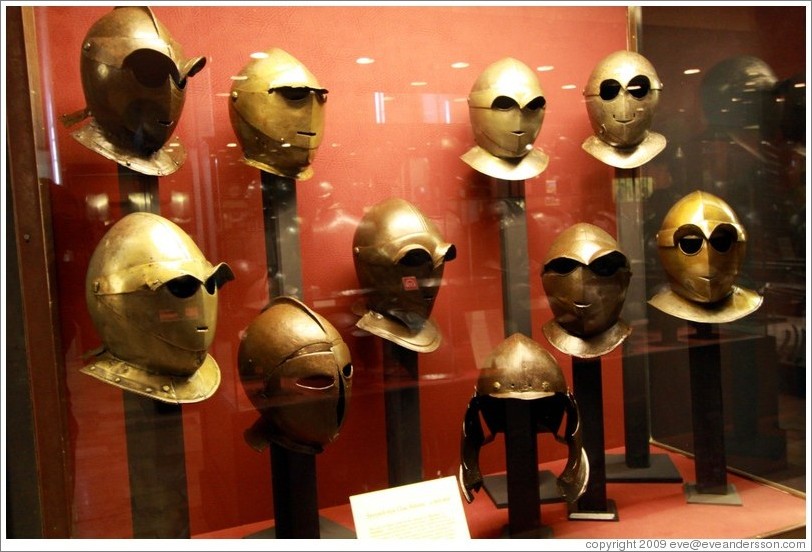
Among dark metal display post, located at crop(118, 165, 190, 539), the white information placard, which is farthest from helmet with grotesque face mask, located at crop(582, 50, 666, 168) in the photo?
dark metal display post, located at crop(118, 165, 190, 539)

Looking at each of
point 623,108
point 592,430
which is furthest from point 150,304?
point 623,108

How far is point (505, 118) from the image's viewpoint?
125 inches

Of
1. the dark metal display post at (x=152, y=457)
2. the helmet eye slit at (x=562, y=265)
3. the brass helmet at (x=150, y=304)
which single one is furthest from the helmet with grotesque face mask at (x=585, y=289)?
the dark metal display post at (x=152, y=457)

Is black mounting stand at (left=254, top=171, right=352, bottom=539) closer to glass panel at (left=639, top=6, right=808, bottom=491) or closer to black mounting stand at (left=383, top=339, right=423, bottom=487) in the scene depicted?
black mounting stand at (left=383, top=339, right=423, bottom=487)

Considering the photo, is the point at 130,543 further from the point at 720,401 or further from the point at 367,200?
the point at 720,401

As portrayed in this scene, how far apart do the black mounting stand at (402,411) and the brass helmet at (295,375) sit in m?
0.41

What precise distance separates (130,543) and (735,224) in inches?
98.8

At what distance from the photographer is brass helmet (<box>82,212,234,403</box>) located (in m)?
2.41

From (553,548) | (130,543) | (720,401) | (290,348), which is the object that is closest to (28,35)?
(290,348)

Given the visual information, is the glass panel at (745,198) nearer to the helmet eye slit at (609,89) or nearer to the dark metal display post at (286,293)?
the helmet eye slit at (609,89)

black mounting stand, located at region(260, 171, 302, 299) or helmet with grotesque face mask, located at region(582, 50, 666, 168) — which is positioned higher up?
helmet with grotesque face mask, located at region(582, 50, 666, 168)

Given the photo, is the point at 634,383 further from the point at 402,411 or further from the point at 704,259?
the point at 402,411

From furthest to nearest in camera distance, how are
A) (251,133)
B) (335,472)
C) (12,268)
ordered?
(335,472), (251,133), (12,268)

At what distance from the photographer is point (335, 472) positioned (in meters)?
3.03
